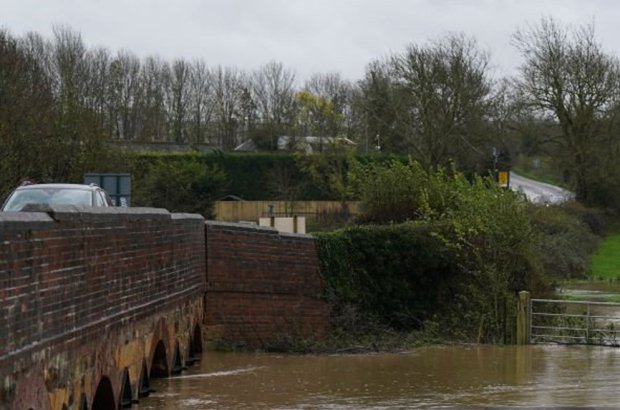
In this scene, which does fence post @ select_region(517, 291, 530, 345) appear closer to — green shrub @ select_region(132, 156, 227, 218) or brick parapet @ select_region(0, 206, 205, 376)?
brick parapet @ select_region(0, 206, 205, 376)

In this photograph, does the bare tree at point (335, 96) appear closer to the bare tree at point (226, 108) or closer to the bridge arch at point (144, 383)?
the bare tree at point (226, 108)

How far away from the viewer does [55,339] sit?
11.2m

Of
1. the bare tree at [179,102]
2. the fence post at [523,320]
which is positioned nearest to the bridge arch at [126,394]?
the fence post at [523,320]

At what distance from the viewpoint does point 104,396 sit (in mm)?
14094

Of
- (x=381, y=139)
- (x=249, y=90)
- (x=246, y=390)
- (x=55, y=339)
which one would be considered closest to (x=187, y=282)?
(x=246, y=390)

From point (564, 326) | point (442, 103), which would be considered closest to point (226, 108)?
point (442, 103)

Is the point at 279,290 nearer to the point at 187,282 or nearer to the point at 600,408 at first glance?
the point at 187,282

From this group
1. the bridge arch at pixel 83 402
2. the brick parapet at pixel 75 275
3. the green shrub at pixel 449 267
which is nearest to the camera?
the brick parapet at pixel 75 275

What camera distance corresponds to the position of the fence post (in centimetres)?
2842

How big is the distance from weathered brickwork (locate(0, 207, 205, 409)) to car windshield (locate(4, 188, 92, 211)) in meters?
3.35

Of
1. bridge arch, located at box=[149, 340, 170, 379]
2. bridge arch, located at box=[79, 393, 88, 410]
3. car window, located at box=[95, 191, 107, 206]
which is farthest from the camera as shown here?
car window, located at box=[95, 191, 107, 206]

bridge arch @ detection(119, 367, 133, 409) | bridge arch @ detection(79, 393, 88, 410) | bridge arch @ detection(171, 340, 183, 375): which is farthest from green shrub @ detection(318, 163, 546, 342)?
bridge arch @ detection(79, 393, 88, 410)

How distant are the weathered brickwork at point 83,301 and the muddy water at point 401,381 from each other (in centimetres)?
117

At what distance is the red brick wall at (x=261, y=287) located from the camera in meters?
24.2
